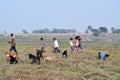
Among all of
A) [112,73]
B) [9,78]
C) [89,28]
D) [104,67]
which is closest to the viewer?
[9,78]

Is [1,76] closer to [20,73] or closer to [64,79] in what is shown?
[20,73]

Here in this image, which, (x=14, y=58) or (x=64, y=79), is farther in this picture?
(x=14, y=58)

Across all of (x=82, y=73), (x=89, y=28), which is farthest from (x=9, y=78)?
(x=89, y=28)

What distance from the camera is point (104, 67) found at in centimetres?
1889

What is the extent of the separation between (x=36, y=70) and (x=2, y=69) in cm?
181

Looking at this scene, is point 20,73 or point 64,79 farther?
point 20,73

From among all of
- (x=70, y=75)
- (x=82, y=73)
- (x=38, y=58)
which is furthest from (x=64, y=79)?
(x=38, y=58)

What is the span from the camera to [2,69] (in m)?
16.9

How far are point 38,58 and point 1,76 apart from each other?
14.9ft

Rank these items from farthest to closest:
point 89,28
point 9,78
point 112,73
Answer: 1. point 89,28
2. point 112,73
3. point 9,78

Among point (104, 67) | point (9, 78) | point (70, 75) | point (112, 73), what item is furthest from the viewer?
point (104, 67)

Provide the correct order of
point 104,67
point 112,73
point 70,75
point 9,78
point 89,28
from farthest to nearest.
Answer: point 89,28 < point 104,67 < point 112,73 < point 70,75 < point 9,78

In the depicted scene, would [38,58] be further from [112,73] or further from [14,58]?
[112,73]

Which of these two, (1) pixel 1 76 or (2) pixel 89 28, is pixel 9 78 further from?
(2) pixel 89 28
